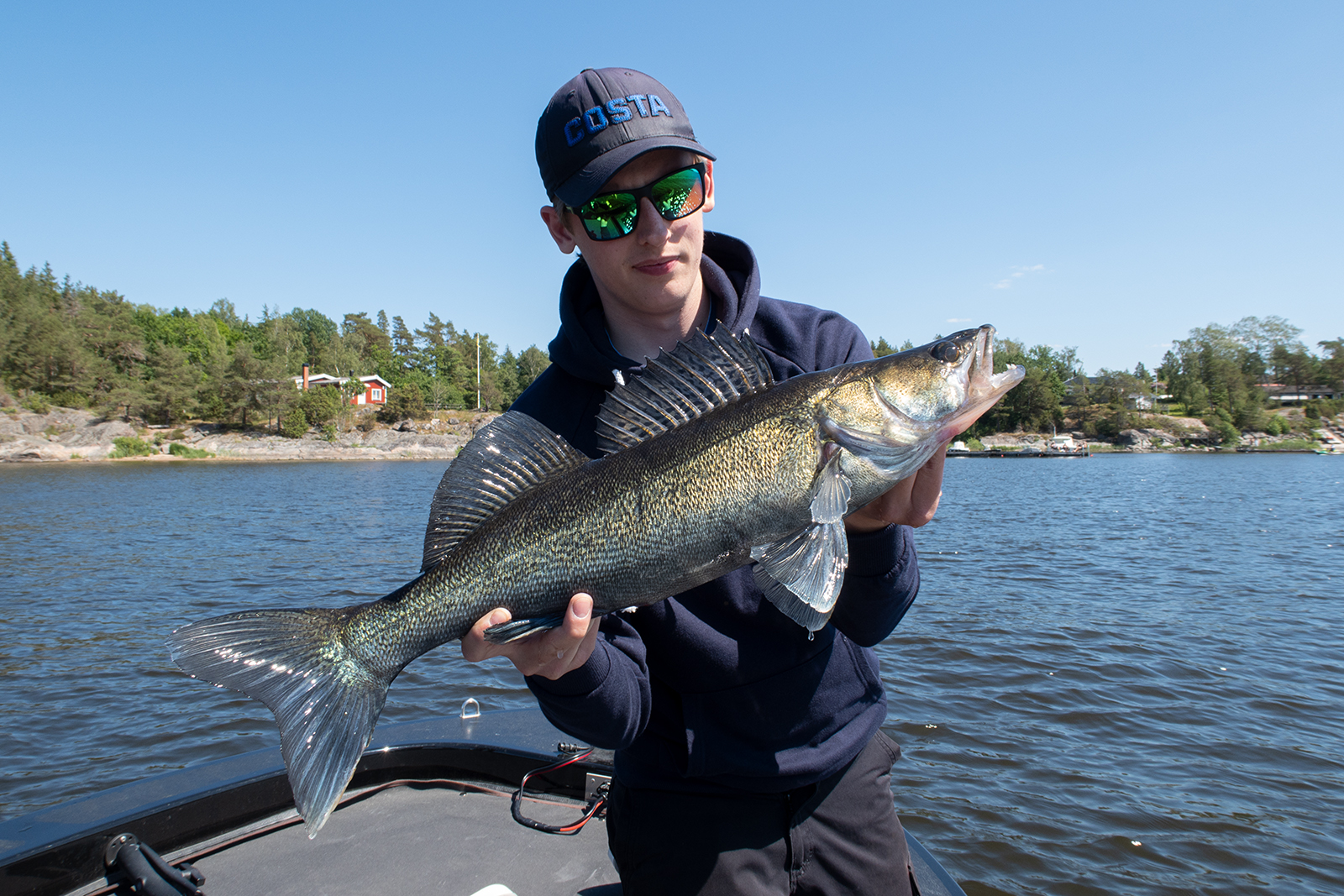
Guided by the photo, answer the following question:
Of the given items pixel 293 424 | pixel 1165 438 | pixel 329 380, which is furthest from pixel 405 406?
pixel 1165 438

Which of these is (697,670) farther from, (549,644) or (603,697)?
(549,644)

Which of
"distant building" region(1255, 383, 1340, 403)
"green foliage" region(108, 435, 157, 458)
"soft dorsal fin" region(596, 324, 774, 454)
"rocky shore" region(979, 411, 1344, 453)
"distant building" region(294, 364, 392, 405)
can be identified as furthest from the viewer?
"distant building" region(1255, 383, 1340, 403)

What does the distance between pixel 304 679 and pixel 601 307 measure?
1815 mm

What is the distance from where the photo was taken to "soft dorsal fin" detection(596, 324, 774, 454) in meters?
2.57

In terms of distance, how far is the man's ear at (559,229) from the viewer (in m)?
3.01

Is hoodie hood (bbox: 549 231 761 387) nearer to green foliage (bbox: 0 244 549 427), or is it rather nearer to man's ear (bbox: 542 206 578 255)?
man's ear (bbox: 542 206 578 255)

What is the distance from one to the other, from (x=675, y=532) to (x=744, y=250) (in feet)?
4.77

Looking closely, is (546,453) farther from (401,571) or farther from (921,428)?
(401,571)

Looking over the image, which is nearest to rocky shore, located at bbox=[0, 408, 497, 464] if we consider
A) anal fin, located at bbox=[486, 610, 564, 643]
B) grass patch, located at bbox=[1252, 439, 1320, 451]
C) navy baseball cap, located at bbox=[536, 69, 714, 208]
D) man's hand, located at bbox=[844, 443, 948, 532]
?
navy baseball cap, located at bbox=[536, 69, 714, 208]

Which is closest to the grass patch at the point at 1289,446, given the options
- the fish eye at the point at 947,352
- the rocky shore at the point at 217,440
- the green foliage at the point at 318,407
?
the rocky shore at the point at 217,440

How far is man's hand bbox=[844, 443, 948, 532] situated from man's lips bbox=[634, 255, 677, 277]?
1119 mm

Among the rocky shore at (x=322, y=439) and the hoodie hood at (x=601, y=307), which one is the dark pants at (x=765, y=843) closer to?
the hoodie hood at (x=601, y=307)

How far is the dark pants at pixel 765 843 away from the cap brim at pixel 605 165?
7.13 ft

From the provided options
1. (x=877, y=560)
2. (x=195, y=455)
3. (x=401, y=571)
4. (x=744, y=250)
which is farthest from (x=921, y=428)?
(x=195, y=455)
